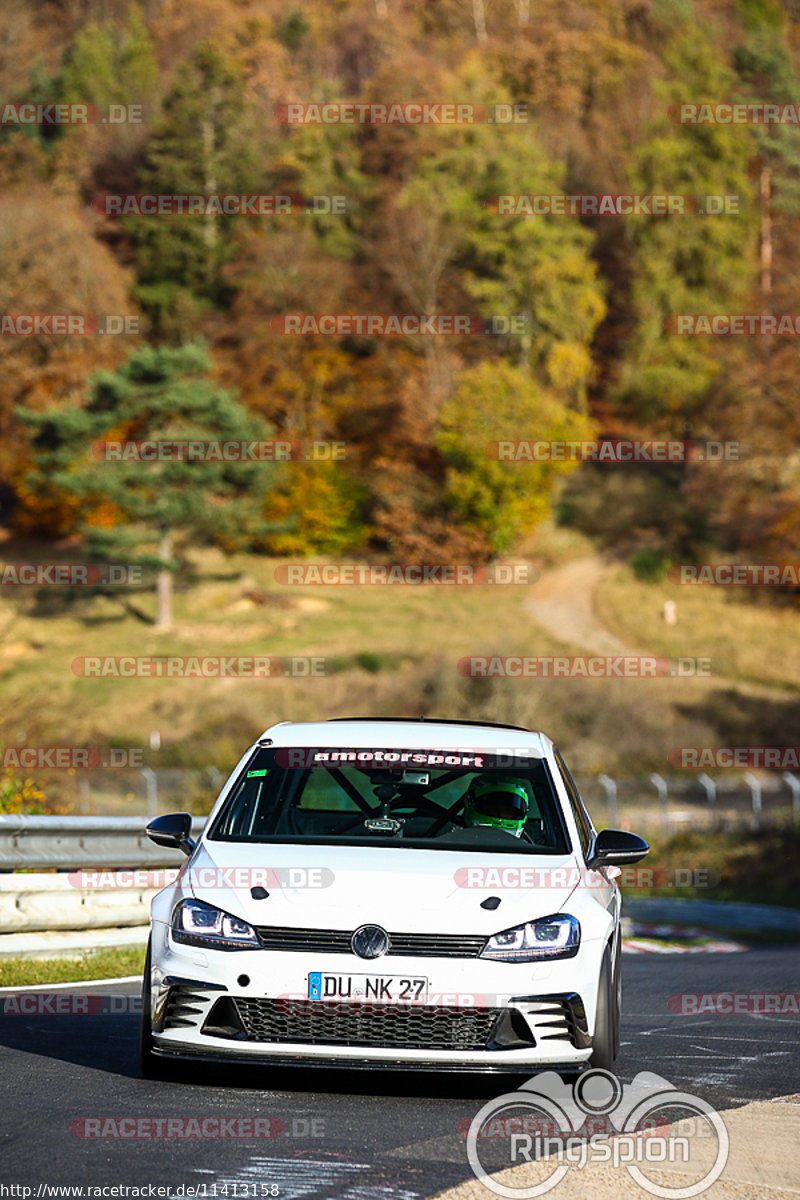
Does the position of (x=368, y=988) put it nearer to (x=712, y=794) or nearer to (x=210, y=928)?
(x=210, y=928)

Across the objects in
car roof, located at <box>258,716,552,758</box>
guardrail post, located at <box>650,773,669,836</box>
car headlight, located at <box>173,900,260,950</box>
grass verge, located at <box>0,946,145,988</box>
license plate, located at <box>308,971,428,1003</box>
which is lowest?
guardrail post, located at <box>650,773,669,836</box>

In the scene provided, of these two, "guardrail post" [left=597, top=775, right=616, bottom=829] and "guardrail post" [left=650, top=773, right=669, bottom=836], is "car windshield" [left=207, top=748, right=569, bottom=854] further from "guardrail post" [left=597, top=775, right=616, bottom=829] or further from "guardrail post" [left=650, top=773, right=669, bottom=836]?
"guardrail post" [left=650, top=773, right=669, bottom=836]

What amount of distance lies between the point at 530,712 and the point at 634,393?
35.9 meters

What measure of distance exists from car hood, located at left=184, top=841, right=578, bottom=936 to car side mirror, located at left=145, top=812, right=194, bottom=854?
0.35m

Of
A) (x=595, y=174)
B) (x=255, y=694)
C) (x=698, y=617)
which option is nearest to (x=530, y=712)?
(x=255, y=694)

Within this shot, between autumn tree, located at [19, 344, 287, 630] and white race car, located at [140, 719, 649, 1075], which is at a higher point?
white race car, located at [140, 719, 649, 1075]

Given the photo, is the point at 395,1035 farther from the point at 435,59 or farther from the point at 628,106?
the point at 435,59

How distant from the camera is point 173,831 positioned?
291 inches

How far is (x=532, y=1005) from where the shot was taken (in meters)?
6.41

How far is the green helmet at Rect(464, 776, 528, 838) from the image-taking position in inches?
306

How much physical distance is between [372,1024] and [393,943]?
32 cm

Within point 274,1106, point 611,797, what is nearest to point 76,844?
point 274,1106

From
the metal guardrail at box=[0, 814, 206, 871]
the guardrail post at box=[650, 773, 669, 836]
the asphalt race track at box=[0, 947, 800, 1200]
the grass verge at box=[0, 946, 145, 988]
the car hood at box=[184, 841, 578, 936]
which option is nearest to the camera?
the asphalt race track at box=[0, 947, 800, 1200]

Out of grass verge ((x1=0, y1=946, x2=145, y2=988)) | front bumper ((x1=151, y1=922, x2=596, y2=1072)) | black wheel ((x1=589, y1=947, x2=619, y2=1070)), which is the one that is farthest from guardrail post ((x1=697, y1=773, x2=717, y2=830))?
front bumper ((x1=151, y1=922, x2=596, y2=1072))
